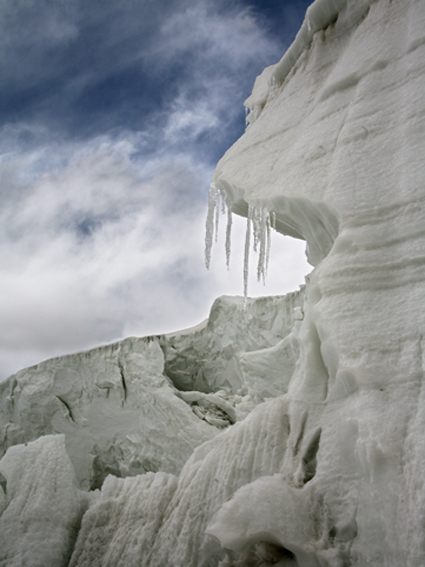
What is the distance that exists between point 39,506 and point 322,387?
2.16 metres

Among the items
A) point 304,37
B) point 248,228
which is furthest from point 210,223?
point 304,37

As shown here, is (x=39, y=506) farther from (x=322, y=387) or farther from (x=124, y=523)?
(x=322, y=387)

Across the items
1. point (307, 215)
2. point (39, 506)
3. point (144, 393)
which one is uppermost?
point (307, 215)

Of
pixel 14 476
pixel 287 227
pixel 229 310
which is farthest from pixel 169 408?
pixel 287 227

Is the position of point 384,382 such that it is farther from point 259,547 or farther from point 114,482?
point 114,482

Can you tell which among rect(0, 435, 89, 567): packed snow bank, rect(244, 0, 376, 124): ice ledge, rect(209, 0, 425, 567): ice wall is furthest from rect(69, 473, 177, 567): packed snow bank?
rect(244, 0, 376, 124): ice ledge

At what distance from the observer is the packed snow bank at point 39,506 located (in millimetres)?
2389

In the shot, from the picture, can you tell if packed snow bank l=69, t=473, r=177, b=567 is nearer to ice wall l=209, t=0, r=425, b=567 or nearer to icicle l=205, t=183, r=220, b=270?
ice wall l=209, t=0, r=425, b=567

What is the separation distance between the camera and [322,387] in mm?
2135

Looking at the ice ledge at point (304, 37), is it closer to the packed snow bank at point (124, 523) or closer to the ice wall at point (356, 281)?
the ice wall at point (356, 281)

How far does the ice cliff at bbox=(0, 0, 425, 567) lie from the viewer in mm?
1643

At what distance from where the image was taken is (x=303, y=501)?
1.75 m

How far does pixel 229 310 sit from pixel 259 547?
7.22 m

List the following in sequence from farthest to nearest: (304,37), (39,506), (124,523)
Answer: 1. (304,37)
2. (39,506)
3. (124,523)
